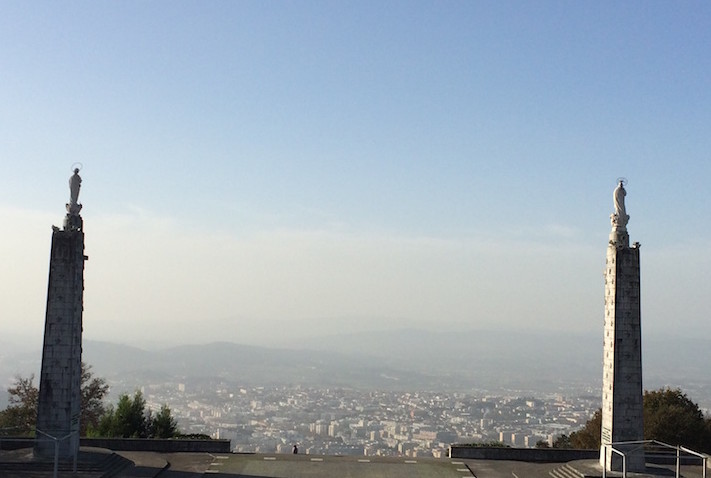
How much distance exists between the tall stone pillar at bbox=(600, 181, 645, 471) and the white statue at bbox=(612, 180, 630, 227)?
0.41 m

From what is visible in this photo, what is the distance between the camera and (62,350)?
32.0 m

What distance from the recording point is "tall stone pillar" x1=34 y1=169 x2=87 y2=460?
31812 mm

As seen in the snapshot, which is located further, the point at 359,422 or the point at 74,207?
the point at 359,422

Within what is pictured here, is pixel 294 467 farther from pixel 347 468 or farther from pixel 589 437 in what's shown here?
pixel 589 437

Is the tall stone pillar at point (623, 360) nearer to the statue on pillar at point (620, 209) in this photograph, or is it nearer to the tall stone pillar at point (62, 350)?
the statue on pillar at point (620, 209)

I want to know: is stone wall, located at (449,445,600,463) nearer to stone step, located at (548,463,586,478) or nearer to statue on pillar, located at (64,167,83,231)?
stone step, located at (548,463,586,478)

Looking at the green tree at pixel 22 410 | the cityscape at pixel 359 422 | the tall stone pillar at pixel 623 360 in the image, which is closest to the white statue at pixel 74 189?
the green tree at pixel 22 410

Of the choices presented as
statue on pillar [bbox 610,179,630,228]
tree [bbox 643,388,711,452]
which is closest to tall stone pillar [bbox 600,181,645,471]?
statue on pillar [bbox 610,179,630,228]

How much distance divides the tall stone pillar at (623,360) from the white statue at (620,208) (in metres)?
0.41

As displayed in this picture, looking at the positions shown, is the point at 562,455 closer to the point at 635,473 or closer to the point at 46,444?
the point at 635,473

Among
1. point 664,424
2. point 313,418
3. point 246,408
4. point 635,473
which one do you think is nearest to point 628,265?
point 635,473

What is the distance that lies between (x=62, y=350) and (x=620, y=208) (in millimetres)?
23396

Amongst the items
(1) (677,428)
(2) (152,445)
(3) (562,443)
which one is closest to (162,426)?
(2) (152,445)

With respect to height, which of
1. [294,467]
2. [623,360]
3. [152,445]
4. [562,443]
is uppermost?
[623,360]
